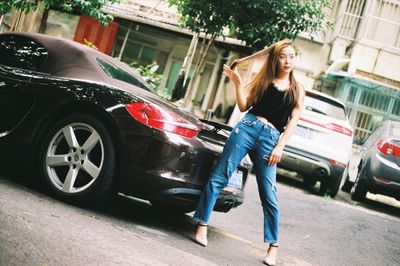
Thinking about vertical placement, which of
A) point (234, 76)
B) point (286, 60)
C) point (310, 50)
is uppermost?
point (310, 50)

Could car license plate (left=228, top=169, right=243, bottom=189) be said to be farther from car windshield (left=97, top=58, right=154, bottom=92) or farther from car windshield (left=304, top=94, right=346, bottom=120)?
car windshield (left=304, top=94, right=346, bottom=120)

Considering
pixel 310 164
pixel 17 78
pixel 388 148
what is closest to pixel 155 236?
pixel 17 78

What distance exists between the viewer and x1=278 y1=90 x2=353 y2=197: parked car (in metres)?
8.30

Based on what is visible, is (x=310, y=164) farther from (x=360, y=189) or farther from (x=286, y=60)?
(x=286, y=60)

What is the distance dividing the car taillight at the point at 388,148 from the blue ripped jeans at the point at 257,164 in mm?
5079

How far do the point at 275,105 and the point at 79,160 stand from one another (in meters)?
1.67

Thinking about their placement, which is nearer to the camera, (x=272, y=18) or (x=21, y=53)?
(x=21, y=53)

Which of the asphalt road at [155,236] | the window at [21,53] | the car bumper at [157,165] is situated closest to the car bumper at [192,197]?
the car bumper at [157,165]

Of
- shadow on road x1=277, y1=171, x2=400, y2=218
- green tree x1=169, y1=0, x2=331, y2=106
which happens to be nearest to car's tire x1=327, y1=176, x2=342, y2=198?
shadow on road x1=277, y1=171, x2=400, y2=218

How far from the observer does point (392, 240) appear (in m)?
5.96

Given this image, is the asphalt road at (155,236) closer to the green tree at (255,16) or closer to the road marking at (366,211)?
the road marking at (366,211)

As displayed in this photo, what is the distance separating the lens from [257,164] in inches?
146

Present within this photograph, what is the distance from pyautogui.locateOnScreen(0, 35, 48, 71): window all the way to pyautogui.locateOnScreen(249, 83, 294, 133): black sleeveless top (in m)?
2.08

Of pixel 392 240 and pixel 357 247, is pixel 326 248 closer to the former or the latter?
pixel 357 247
